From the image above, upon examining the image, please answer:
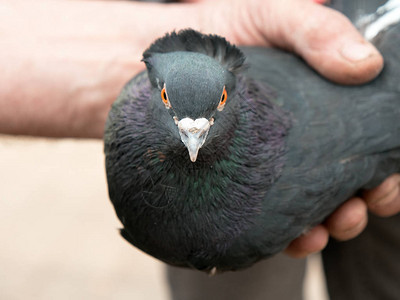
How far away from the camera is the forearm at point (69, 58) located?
3934 mm

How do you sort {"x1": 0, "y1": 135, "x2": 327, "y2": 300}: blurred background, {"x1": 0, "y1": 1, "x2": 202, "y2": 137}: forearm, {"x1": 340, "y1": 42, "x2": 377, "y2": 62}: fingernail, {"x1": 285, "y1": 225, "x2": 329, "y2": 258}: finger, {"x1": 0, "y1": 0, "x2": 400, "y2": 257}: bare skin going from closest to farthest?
→ {"x1": 340, "y1": 42, "x2": 377, "y2": 62}: fingernail
{"x1": 0, "y1": 0, "x2": 400, "y2": 257}: bare skin
{"x1": 285, "y1": 225, "x2": 329, "y2": 258}: finger
{"x1": 0, "y1": 1, "x2": 202, "y2": 137}: forearm
{"x1": 0, "y1": 135, "x2": 327, "y2": 300}: blurred background

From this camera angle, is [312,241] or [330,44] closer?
[330,44]

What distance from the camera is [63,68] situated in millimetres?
4047

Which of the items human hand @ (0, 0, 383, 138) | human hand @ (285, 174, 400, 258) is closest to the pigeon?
human hand @ (285, 174, 400, 258)

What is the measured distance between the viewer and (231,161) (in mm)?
2840

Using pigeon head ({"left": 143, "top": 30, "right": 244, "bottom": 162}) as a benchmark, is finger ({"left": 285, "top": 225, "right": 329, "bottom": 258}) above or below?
below

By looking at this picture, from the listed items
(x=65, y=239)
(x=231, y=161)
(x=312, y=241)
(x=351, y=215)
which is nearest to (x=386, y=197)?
(x=351, y=215)

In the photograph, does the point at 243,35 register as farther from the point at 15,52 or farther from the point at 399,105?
the point at 15,52

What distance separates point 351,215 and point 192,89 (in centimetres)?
159

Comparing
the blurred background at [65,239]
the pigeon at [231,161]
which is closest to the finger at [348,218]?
the pigeon at [231,161]

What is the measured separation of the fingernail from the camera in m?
3.32

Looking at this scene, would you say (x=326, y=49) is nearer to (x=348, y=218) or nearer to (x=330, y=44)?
(x=330, y=44)

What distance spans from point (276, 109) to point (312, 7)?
0.88 m

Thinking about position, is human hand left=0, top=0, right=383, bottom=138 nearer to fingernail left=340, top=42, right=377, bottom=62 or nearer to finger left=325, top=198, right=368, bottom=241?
fingernail left=340, top=42, right=377, bottom=62
